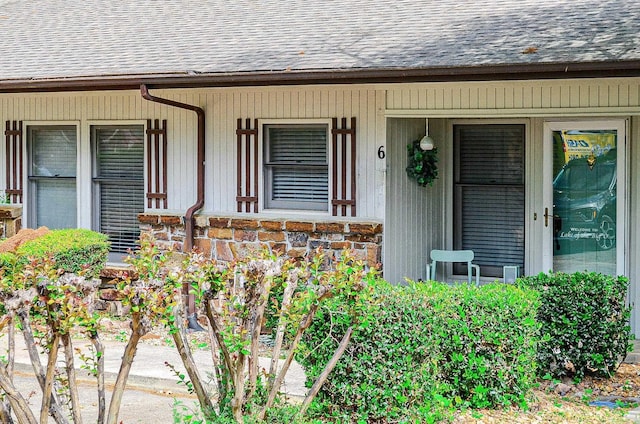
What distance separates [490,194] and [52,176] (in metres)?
5.49

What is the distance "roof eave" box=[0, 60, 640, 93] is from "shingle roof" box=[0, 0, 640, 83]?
9cm

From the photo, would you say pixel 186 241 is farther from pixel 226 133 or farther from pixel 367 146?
pixel 367 146

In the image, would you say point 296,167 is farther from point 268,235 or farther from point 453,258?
point 453,258

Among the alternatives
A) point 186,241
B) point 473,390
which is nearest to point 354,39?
point 186,241

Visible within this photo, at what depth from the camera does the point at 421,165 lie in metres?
10.4

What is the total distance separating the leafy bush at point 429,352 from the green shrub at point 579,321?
2.20 feet

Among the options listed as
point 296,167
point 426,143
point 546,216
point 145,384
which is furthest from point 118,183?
point 546,216

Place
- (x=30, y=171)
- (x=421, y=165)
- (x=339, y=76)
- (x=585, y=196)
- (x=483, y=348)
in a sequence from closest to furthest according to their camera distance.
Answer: (x=483, y=348) < (x=339, y=76) < (x=585, y=196) < (x=421, y=165) < (x=30, y=171)

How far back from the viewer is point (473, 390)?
265 inches

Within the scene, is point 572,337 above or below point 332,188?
below

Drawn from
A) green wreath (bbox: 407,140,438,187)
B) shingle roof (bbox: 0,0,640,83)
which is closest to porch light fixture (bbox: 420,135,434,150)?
green wreath (bbox: 407,140,438,187)

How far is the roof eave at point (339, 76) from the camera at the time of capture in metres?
8.23

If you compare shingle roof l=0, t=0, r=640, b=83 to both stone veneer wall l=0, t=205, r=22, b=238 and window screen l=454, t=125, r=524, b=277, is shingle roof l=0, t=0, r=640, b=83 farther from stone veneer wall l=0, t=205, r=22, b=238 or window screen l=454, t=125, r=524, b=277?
stone veneer wall l=0, t=205, r=22, b=238

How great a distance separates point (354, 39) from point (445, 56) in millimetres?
1644
